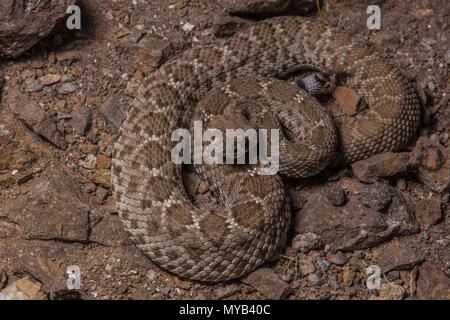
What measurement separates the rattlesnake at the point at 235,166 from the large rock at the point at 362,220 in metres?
0.33

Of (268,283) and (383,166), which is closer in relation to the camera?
(268,283)

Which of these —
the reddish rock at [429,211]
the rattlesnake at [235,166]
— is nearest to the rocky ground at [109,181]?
the reddish rock at [429,211]

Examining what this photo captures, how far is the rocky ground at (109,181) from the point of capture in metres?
4.71

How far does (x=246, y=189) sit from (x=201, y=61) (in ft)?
5.44

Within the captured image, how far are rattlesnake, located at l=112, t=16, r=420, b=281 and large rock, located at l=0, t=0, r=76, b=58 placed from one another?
1.22m

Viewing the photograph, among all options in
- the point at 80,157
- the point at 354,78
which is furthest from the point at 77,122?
the point at 354,78

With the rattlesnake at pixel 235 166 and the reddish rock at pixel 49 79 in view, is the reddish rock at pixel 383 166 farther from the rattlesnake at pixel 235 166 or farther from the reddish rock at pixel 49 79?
the reddish rock at pixel 49 79

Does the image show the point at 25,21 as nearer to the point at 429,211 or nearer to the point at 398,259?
the point at 398,259

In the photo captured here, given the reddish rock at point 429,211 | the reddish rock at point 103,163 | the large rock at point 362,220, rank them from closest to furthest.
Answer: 1. the large rock at point 362,220
2. the reddish rock at point 429,211
3. the reddish rock at point 103,163

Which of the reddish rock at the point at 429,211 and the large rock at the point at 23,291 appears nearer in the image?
the large rock at the point at 23,291

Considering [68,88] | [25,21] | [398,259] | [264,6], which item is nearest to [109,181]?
[68,88]

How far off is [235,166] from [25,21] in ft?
9.12

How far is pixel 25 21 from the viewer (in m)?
5.30

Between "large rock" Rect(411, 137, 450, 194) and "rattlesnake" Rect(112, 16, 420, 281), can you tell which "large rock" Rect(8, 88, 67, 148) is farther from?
"large rock" Rect(411, 137, 450, 194)
